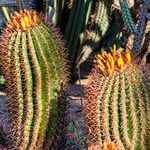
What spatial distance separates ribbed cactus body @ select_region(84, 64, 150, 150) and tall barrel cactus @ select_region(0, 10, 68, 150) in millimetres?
331

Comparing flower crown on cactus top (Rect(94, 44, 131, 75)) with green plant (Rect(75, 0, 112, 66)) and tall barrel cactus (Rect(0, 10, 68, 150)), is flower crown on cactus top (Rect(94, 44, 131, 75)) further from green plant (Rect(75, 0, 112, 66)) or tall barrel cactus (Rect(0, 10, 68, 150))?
green plant (Rect(75, 0, 112, 66))

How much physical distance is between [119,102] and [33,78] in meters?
0.55

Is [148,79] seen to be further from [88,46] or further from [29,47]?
[88,46]

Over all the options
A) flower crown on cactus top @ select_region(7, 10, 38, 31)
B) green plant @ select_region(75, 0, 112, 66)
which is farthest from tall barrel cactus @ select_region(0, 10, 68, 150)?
green plant @ select_region(75, 0, 112, 66)

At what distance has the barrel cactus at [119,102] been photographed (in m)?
2.65

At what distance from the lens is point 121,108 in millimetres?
2645

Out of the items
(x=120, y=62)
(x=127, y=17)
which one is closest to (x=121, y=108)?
(x=120, y=62)

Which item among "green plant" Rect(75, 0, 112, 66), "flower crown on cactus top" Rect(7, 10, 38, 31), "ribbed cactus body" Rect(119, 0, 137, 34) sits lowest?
"green plant" Rect(75, 0, 112, 66)

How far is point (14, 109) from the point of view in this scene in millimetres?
3109

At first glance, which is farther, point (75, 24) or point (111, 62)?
point (75, 24)

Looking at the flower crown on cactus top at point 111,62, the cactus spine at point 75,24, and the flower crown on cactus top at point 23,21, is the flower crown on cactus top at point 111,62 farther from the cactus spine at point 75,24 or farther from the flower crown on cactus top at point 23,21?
the cactus spine at point 75,24

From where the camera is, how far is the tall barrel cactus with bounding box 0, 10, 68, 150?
2.94 meters

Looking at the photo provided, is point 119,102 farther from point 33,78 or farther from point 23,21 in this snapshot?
point 23,21

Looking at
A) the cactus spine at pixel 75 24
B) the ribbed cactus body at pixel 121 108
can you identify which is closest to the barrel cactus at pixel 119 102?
the ribbed cactus body at pixel 121 108
